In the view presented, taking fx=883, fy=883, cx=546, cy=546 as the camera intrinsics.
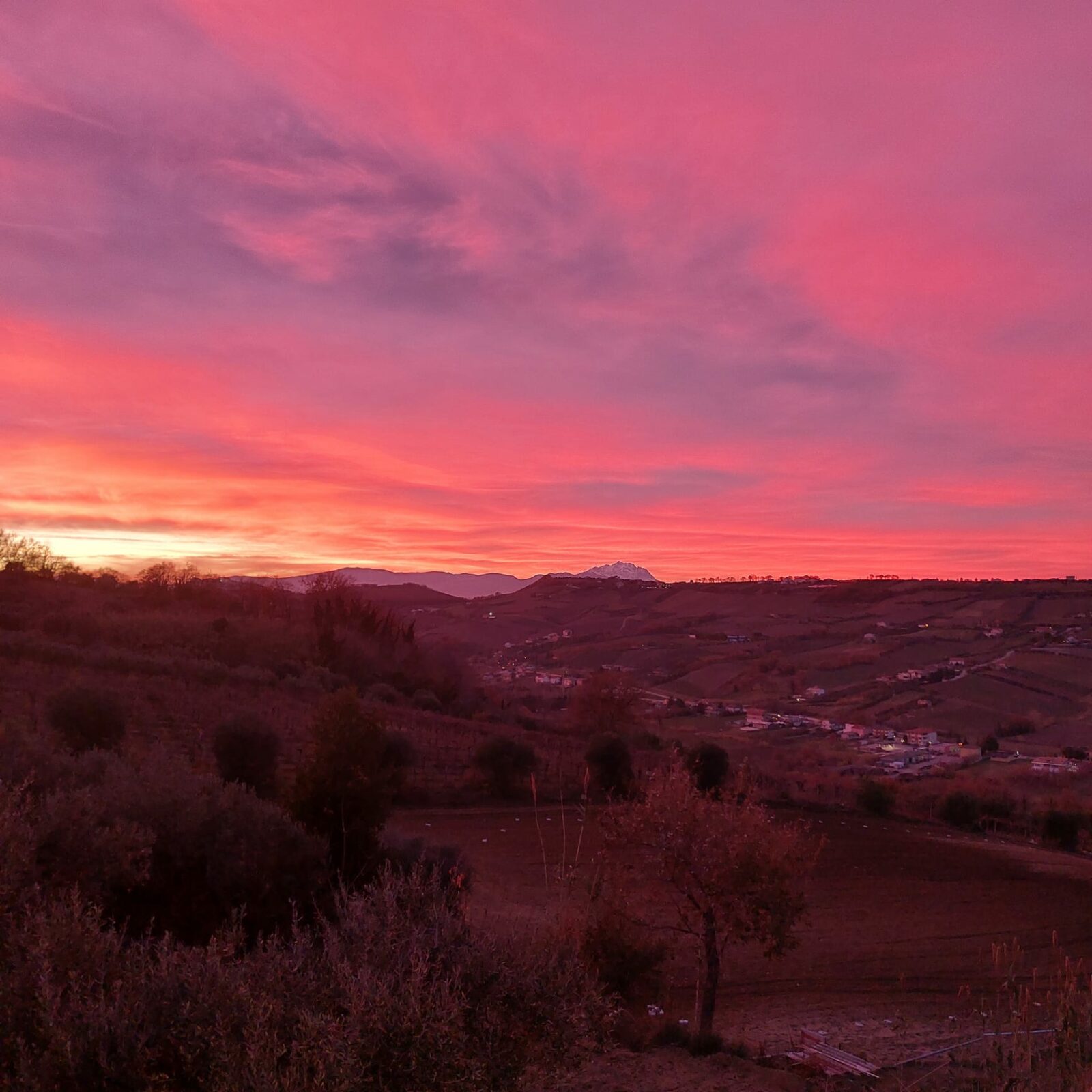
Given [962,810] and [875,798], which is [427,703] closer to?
[875,798]

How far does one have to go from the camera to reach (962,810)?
3997 centimetres

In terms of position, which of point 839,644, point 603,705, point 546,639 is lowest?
point 603,705

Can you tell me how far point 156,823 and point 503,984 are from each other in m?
7.67

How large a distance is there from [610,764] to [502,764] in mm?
5467

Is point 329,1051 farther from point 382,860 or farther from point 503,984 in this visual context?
point 382,860

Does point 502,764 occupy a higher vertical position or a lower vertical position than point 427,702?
lower

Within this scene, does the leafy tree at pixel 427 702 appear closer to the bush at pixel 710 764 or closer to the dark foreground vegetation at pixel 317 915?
the dark foreground vegetation at pixel 317 915

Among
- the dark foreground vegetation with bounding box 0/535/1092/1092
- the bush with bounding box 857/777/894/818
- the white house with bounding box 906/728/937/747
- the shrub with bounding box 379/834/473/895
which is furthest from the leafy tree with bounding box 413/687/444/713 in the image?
the shrub with bounding box 379/834/473/895

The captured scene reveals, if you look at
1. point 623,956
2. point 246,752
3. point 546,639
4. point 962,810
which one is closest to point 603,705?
point 962,810

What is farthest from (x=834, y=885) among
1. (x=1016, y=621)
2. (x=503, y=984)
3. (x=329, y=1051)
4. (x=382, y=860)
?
(x=1016, y=621)

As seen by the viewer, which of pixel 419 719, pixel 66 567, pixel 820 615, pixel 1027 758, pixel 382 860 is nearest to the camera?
pixel 382 860

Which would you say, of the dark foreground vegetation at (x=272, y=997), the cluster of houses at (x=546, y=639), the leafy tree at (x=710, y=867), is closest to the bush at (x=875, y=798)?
the leafy tree at (x=710, y=867)

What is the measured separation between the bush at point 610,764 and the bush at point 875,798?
420 inches

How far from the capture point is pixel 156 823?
11.6 meters
